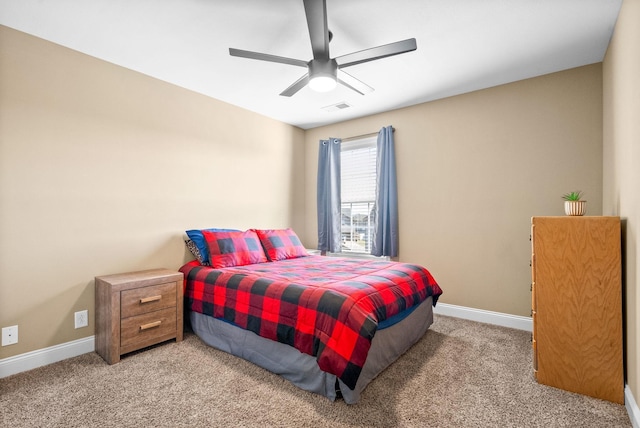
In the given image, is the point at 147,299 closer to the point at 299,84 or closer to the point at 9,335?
the point at 9,335

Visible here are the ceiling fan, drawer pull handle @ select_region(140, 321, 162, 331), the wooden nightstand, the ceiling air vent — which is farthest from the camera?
the ceiling air vent

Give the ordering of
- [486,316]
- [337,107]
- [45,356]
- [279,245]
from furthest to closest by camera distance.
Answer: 1. [337,107]
2. [279,245]
3. [486,316]
4. [45,356]

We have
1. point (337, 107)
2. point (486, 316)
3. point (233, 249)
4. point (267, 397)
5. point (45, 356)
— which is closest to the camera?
point (267, 397)

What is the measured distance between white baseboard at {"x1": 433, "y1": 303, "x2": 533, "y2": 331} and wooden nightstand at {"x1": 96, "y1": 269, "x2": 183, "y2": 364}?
9.37ft

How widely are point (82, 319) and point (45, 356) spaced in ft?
1.07

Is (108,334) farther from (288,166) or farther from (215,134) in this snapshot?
(288,166)

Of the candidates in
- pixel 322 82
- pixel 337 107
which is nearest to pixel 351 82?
pixel 322 82

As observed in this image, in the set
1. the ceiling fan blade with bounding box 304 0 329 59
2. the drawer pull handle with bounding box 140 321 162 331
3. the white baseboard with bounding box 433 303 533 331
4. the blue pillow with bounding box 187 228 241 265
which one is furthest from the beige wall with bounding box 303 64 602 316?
the drawer pull handle with bounding box 140 321 162 331

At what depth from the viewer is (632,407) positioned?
1.72m

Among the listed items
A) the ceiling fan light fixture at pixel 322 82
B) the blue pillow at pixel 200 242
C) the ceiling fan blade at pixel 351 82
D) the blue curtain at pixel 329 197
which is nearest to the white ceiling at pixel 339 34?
the ceiling fan blade at pixel 351 82

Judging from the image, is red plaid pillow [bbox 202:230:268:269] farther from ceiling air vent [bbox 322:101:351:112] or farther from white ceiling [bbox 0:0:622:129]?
ceiling air vent [bbox 322:101:351:112]

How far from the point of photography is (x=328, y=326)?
1913mm

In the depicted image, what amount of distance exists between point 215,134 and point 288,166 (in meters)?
1.29

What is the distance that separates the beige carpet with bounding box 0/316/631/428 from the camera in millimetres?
1725
